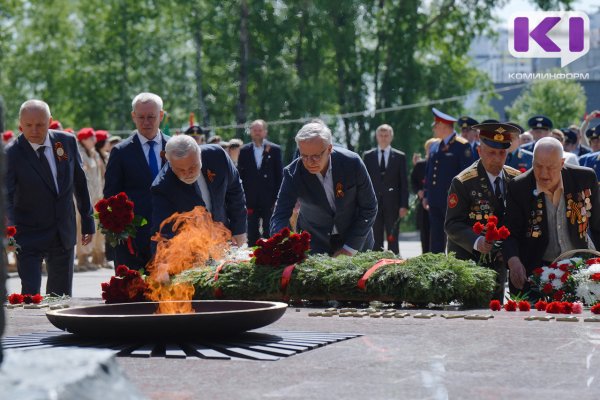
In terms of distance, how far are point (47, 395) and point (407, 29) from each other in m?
41.3

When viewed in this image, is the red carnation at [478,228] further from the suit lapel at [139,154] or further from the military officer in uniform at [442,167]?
the military officer in uniform at [442,167]

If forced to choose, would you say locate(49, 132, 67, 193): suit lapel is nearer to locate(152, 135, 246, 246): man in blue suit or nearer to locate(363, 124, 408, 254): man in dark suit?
locate(152, 135, 246, 246): man in blue suit

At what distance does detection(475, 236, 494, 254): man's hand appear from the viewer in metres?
9.09

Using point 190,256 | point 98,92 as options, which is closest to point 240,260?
point 190,256

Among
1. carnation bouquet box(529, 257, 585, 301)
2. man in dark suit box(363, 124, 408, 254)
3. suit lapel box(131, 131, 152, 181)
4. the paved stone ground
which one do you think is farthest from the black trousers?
man in dark suit box(363, 124, 408, 254)

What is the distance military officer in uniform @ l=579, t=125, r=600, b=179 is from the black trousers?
6.51 m

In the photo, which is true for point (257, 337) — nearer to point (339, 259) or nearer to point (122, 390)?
point (339, 259)

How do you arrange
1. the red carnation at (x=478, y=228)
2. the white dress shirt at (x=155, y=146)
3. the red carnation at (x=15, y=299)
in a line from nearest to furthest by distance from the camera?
the red carnation at (x=15, y=299) < the red carnation at (x=478, y=228) < the white dress shirt at (x=155, y=146)

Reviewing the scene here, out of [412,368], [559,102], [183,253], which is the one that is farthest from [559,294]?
[559,102]

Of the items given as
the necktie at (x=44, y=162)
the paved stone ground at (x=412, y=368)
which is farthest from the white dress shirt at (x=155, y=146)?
the paved stone ground at (x=412, y=368)

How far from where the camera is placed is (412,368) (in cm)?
483

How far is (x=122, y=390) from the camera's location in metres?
3.04

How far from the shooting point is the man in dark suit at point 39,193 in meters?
9.97

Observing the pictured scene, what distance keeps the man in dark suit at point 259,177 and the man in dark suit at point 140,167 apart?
8930 mm
